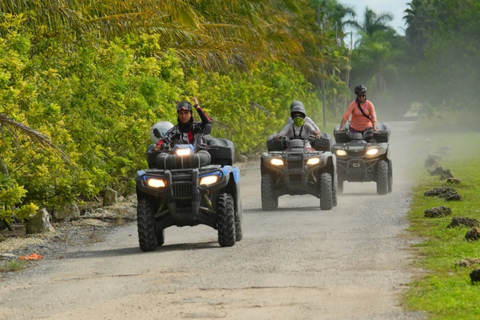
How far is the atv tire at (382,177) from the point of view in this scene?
20.8 meters

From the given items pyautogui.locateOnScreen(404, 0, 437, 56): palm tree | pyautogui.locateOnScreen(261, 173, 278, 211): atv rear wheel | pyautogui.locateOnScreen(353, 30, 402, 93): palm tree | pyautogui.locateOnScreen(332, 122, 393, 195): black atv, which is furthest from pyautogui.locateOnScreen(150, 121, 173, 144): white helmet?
pyautogui.locateOnScreen(404, 0, 437, 56): palm tree

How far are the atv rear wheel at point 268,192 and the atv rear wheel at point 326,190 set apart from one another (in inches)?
35.2

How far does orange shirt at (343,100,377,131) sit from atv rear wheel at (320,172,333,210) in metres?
3.60

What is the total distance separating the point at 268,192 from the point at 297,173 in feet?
2.41

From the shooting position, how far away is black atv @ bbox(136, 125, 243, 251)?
12.9 m

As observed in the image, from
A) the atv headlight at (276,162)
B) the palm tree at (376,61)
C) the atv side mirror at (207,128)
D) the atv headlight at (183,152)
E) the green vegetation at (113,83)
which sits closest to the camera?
the atv headlight at (183,152)

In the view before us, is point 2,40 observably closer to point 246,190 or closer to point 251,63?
point 246,190

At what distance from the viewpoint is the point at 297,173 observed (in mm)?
17656

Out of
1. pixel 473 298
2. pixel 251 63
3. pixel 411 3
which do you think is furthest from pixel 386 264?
pixel 411 3

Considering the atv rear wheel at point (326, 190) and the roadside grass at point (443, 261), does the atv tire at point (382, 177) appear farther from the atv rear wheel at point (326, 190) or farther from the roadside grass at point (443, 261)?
the atv rear wheel at point (326, 190)

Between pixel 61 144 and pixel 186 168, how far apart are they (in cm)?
449

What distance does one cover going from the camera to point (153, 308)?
9.05m

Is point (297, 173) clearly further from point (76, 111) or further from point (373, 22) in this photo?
point (373, 22)

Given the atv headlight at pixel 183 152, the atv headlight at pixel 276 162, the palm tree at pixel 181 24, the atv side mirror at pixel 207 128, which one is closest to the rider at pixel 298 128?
the atv headlight at pixel 276 162
